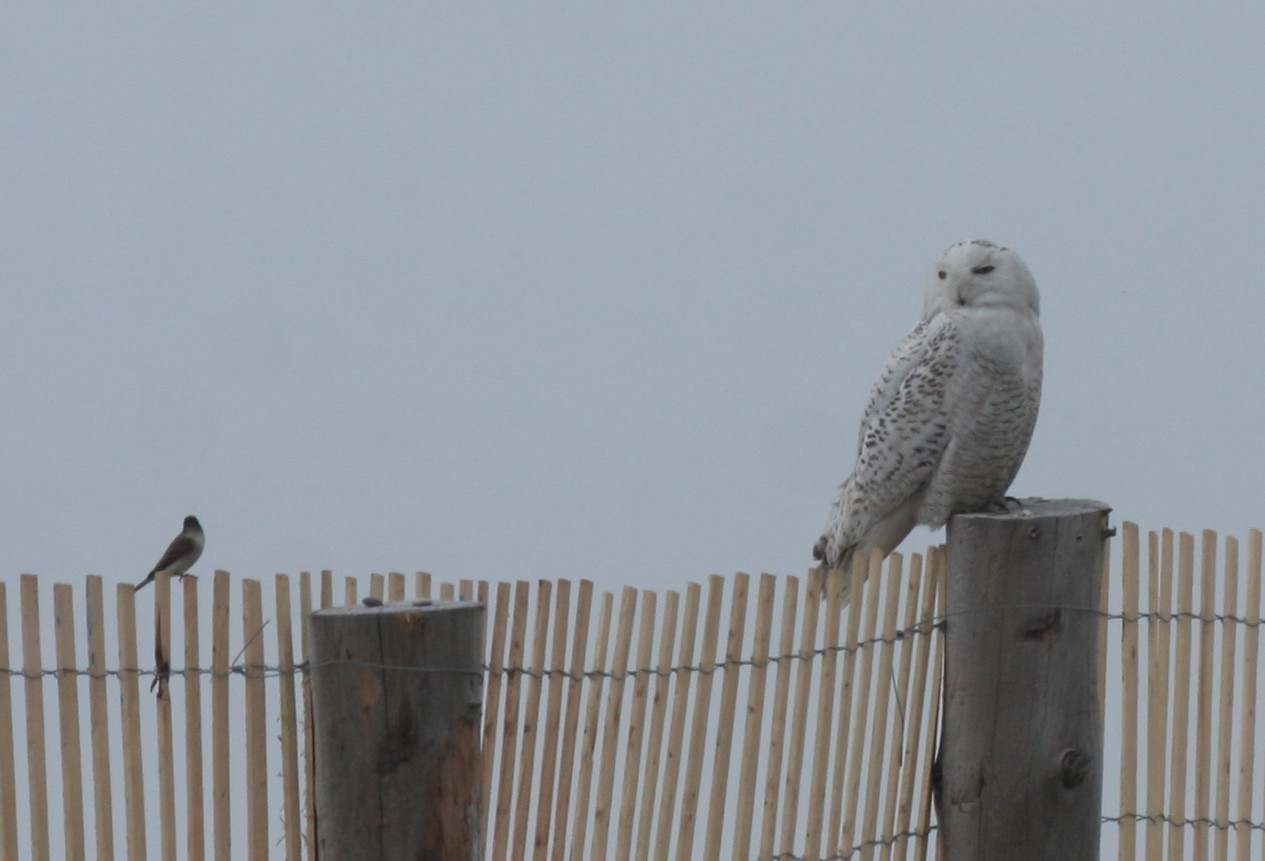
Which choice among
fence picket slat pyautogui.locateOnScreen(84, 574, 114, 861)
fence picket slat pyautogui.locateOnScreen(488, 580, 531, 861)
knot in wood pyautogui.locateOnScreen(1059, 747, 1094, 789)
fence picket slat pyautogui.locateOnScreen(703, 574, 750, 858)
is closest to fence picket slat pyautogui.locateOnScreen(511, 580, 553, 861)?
fence picket slat pyautogui.locateOnScreen(488, 580, 531, 861)

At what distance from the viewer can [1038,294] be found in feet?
12.9

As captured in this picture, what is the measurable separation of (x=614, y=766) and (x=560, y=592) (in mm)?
352

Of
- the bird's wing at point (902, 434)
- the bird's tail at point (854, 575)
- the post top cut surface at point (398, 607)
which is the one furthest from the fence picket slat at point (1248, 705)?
the post top cut surface at point (398, 607)

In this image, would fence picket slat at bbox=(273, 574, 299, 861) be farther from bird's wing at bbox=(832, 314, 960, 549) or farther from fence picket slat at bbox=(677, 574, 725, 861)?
bird's wing at bbox=(832, 314, 960, 549)

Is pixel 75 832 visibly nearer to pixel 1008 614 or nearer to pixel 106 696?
pixel 106 696

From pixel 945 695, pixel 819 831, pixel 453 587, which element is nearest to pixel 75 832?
pixel 453 587

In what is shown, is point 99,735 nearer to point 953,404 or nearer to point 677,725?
point 677,725

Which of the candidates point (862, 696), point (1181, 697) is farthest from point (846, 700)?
point (1181, 697)

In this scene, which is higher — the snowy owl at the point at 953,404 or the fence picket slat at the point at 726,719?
the snowy owl at the point at 953,404

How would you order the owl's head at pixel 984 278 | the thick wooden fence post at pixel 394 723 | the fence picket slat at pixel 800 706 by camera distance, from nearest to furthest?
the thick wooden fence post at pixel 394 723, the fence picket slat at pixel 800 706, the owl's head at pixel 984 278

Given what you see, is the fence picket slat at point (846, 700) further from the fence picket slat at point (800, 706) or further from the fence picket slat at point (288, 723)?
the fence picket slat at point (288, 723)

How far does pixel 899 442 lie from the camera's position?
3.99 metres

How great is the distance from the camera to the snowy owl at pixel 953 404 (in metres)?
3.86

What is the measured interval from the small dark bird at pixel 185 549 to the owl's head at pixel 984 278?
1.93 m
